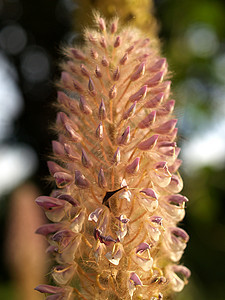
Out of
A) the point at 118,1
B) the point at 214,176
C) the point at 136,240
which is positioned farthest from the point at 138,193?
the point at 214,176

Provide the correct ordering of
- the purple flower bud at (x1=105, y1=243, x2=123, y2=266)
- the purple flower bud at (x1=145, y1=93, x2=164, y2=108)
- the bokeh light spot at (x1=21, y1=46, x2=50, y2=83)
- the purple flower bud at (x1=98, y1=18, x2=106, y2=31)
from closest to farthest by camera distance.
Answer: the purple flower bud at (x1=105, y1=243, x2=123, y2=266), the purple flower bud at (x1=145, y1=93, x2=164, y2=108), the purple flower bud at (x1=98, y1=18, x2=106, y2=31), the bokeh light spot at (x1=21, y1=46, x2=50, y2=83)

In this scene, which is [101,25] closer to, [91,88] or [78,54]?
[78,54]

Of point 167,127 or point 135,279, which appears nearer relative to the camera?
point 135,279

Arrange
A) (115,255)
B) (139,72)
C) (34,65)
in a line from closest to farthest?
(115,255) → (139,72) → (34,65)

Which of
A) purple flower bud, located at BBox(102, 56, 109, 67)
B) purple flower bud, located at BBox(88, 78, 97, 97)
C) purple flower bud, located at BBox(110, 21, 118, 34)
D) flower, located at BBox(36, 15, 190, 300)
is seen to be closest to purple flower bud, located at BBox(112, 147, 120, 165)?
flower, located at BBox(36, 15, 190, 300)

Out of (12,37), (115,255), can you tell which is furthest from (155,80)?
(12,37)

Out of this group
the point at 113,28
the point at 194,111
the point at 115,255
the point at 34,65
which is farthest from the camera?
the point at 34,65

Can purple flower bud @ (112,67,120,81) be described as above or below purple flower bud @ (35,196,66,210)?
above

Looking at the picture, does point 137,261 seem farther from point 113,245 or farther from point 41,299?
point 41,299

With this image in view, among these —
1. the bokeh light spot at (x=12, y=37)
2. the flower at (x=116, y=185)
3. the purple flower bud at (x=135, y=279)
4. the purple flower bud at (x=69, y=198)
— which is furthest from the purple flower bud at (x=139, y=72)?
the bokeh light spot at (x=12, y=37)

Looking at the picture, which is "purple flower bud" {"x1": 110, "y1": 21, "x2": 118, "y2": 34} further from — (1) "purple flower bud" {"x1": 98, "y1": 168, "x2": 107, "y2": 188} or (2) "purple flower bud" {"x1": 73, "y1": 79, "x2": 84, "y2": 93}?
(1) "purple flower bud" {"x1": 98, "y1": 168, "x2": 107, "y2": 188}
